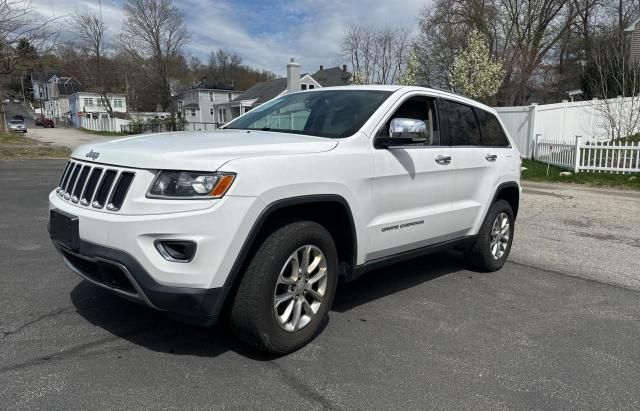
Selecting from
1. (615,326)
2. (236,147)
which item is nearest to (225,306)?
(236,147)

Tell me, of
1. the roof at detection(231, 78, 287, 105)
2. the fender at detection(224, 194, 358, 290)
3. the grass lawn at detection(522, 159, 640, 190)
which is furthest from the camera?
the roof at detection(231, 78, 287, 105)

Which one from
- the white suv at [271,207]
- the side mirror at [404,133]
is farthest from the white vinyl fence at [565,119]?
the white suv at [271,207]

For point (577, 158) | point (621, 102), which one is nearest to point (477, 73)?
point (621, 102)

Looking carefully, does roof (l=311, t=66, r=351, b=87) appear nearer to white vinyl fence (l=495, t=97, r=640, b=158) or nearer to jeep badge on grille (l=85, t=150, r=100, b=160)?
white vinyl fence (l=495, t=97, r=640, b=158)

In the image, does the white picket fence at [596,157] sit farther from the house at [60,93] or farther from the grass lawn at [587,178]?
the house at [60,93]

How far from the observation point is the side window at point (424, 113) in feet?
13.7

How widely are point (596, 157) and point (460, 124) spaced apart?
454 inches

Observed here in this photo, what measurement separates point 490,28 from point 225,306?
3845 cm

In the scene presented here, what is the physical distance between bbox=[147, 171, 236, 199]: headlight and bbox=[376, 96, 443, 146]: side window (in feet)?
5.97

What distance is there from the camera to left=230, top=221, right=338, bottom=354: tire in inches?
118

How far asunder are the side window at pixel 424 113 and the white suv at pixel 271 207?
18mm

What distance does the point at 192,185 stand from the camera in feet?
9.21

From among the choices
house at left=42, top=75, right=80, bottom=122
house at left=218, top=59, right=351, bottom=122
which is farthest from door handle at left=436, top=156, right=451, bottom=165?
house at left=42, top=75, right=80, bottom=122

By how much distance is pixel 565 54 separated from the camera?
147ft
